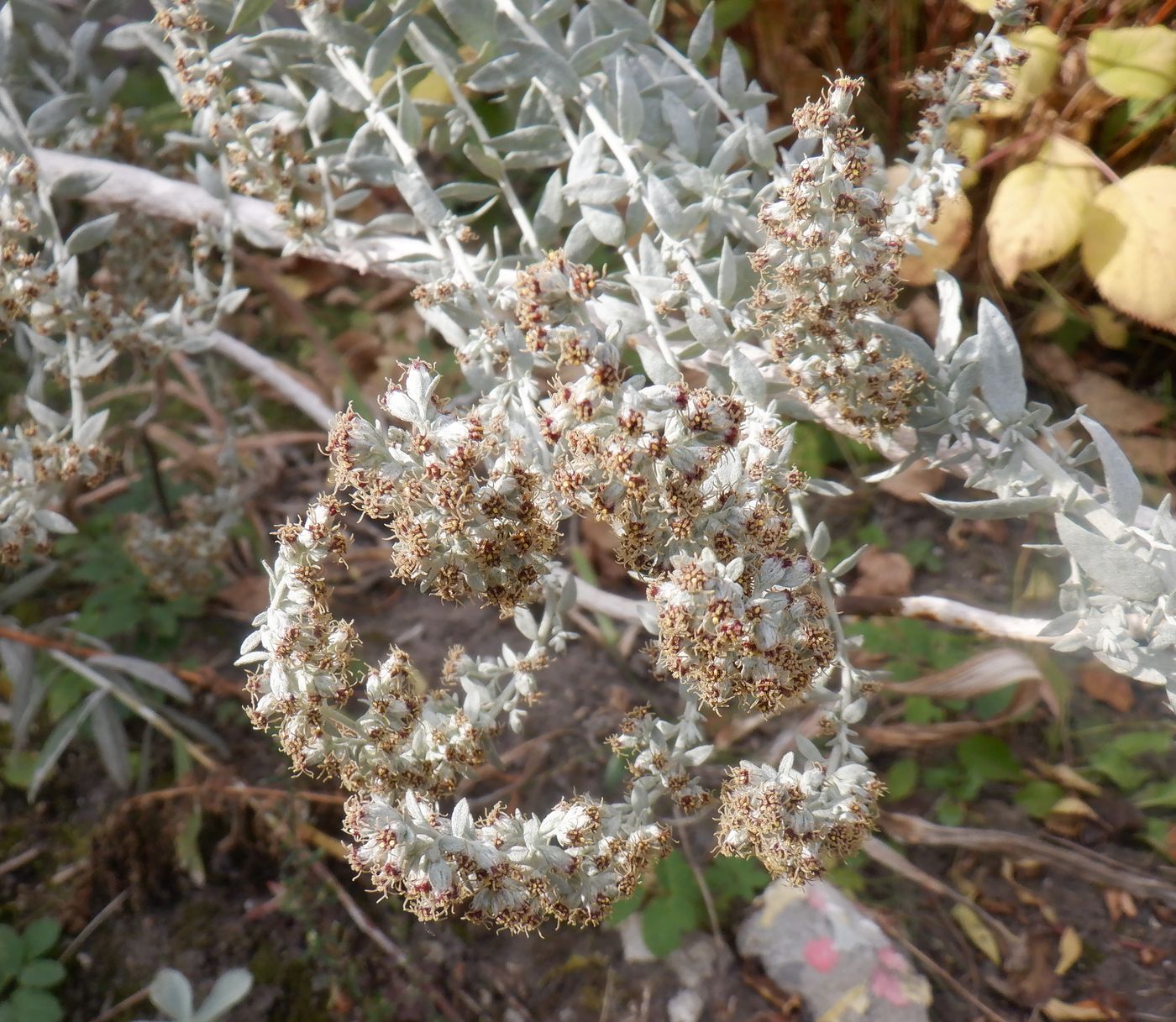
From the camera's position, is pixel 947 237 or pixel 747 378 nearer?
pixel 747 378

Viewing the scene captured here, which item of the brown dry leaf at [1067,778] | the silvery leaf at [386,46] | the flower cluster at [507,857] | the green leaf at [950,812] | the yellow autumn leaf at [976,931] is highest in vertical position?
the silvery leaf at [386,46]

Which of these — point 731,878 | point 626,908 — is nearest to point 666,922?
point 626,908

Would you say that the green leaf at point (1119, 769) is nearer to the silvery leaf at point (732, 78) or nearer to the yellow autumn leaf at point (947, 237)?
the yellow autumn leaf at point (947, 237)

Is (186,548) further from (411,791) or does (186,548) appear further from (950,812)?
(950,812)

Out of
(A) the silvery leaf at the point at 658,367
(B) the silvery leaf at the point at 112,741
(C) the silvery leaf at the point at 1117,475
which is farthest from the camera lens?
(B) the silvery leaf at the point at 112,741

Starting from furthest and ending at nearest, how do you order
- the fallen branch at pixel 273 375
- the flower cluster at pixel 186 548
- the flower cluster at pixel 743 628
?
the fallen branch at pixel 273 375 < the flower cluster at pixel 186 548 < the flower cluster at pixel 743 628

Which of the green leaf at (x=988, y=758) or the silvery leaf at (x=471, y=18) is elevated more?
the silvery leaf at (x=471, y=18)

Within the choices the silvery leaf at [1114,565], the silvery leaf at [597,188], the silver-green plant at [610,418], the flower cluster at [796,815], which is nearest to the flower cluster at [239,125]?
the silver-green plant at [610,418]
